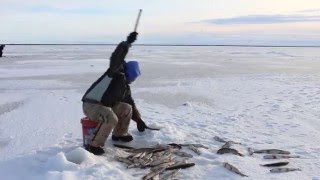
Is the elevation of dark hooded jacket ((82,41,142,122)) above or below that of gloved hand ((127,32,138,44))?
below

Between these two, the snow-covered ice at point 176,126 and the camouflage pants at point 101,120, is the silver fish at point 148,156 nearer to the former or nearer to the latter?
the snow-covered ice at point 176,126

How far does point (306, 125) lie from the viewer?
9352 millimetres

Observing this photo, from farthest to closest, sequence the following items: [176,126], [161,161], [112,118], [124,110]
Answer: [176,126], [124,110], [112,118], [161,161]

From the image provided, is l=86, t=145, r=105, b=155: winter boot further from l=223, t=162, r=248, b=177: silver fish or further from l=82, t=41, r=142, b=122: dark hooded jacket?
l=223, t=162, r=248, b=177: silver fish

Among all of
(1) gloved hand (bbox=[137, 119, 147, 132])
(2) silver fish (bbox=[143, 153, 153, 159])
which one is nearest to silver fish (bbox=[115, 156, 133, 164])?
(2) silver fish (bbox=[143, 153, 153, 159])

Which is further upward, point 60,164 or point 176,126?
point 60,164

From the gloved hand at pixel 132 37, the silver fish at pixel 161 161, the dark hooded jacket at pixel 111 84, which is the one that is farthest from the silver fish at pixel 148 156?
the gloved hand at pixel 132 37

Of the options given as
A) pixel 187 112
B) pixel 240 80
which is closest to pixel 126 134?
pixel 187 112

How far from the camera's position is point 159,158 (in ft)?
20.5

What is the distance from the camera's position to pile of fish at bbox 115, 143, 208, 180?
18.6 ft

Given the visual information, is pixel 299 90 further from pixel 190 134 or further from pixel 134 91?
pixel 190 134

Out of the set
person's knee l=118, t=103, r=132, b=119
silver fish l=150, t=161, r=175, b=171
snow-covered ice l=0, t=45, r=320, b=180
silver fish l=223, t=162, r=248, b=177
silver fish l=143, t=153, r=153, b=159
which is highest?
person's knee l=118, t=103, r=132, b=119

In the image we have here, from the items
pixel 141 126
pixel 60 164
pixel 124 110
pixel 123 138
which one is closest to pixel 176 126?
pixel 141 126

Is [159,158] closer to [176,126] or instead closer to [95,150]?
[95,150]
